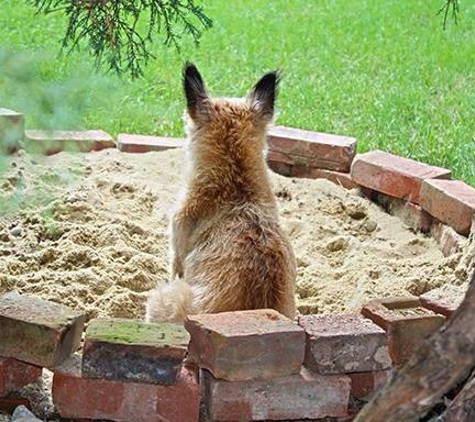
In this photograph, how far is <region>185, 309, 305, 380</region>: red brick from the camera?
10.6 ft

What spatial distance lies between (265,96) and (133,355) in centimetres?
154

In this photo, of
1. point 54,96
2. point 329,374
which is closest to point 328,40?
point 329,374

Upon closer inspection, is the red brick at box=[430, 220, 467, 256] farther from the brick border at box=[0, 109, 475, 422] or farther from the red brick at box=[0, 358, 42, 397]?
the red brick at box=[0, 358, 42, 397]

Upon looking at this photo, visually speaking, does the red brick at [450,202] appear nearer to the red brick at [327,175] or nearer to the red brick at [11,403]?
the red brick at [327,175]

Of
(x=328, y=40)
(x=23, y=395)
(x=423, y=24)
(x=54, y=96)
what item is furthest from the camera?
(x=423, y=24)

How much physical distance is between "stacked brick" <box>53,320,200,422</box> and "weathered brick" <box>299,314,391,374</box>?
395 millimetres

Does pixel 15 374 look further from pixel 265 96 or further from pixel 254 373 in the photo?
pixel 265 96

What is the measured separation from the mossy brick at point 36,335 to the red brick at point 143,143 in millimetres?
3166

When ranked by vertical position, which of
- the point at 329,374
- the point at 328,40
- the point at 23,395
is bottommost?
the point at 23,395

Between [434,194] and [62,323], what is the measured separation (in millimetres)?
2623

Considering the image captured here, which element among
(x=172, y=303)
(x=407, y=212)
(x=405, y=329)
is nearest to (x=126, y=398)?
(x=172, y=303)

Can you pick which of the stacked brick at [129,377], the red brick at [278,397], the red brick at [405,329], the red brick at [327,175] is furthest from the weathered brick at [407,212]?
the stacked brick at [129,377]

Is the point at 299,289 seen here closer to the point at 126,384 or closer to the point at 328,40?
the point at 126,384

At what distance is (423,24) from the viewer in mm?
10742
